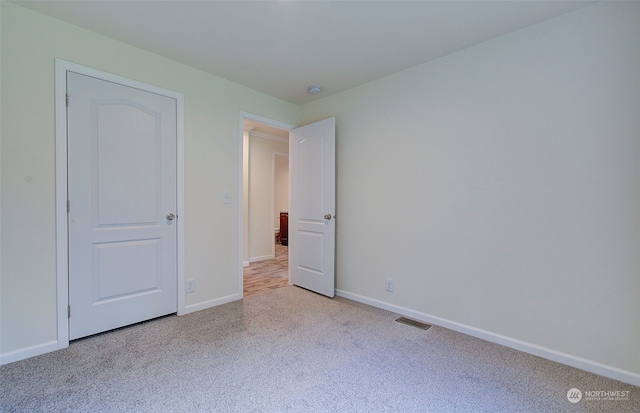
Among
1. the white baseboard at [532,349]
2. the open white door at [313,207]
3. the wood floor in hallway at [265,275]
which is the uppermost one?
the open white door at [313,207]

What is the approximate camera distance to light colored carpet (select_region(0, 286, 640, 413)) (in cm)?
152

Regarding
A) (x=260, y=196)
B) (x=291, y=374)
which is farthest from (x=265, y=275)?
(x=291, y=374)

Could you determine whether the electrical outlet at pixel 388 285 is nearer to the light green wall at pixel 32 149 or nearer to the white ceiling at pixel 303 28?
the white ceiling at pixel 303 28

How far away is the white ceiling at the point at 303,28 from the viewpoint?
1.84 m

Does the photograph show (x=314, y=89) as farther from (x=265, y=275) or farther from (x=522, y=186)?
(x=265, y=275)

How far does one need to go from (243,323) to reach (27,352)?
1.45 m

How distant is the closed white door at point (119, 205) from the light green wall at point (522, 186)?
2.01 metres

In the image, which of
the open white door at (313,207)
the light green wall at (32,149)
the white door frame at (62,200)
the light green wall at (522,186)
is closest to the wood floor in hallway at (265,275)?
the open white door at (313,207)

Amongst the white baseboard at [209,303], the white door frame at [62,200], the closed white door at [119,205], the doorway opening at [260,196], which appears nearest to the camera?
the white door frame at [62,200]

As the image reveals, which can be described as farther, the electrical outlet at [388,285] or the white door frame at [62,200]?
the electrical outlet at [388,285]

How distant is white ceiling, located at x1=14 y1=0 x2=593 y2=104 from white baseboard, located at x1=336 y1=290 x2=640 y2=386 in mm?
2307

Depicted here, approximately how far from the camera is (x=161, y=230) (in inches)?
102

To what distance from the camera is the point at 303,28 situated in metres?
2.07

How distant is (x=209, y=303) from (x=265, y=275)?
1368 millimetres
